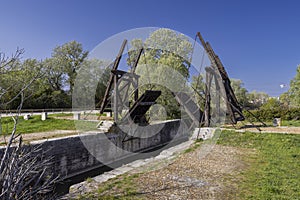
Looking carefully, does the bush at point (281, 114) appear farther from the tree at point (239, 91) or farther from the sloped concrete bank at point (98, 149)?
the tree at point (239, 91)

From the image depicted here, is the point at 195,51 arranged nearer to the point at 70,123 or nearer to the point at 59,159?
the point at 70,123

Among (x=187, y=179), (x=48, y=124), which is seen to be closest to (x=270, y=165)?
(x=187, y=179)

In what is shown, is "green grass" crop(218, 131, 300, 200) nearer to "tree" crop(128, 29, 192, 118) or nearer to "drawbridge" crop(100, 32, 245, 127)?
"drawbridge" crop(100, 32, 245, 127)

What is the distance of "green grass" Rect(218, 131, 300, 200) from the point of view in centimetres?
426

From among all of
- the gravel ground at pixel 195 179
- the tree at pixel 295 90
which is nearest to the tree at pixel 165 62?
the gravel ground at pixel 195 179

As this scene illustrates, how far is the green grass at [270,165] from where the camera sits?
14.0 feet

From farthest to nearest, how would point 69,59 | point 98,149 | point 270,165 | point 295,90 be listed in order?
point 69,59 → point 295,90 → point 98,149 → point 270,165

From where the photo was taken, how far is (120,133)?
11148 millimetres

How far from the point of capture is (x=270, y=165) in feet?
19.9

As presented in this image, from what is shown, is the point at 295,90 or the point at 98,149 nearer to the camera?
the point at 98,149

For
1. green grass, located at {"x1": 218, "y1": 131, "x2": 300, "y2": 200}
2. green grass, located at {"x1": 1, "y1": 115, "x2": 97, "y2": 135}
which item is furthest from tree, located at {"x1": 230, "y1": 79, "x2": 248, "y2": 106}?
green grass, located at {"x1": 1, "y1": 115, "x2": 97, "y2": 135}

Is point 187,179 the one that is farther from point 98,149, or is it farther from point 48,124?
point 48,124

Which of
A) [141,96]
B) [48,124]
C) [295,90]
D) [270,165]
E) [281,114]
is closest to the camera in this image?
[270,165]

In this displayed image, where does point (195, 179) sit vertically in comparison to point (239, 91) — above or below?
below
